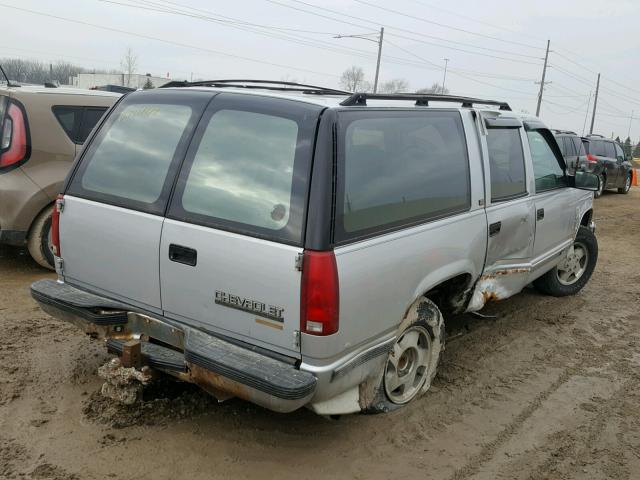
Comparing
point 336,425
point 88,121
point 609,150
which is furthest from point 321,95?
point 609,150

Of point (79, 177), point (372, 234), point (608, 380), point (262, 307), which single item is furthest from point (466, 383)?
point (79, 177)

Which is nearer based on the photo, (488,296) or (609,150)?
(488,296)

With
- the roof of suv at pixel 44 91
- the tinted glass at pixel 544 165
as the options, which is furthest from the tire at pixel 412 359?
the roof of suv at pixel 44 91

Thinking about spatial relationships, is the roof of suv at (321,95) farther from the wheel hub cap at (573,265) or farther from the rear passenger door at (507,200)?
the wheel hub cap at (573,265)

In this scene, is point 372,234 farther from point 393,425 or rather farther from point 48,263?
point 48,263

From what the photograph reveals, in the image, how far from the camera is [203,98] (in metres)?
3.13

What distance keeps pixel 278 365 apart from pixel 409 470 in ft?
3.21

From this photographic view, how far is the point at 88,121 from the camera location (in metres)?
6.04

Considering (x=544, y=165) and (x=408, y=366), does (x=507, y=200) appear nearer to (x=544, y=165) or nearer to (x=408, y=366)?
(x=544, y=165)

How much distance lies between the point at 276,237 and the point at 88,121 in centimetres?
422

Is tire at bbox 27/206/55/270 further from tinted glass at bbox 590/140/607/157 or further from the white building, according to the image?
the white building

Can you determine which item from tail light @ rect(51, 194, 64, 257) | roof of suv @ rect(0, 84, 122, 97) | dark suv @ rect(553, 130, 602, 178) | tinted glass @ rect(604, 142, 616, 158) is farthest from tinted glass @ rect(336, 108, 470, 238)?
tinted glass @ rect(604, 142, 616, 158)

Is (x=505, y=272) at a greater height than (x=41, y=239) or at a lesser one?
greater

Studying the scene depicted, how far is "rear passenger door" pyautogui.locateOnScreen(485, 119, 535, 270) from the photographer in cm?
412
